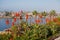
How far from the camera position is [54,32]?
76.0 ft

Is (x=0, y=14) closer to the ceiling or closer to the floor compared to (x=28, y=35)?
closer to the floor

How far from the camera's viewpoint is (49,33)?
74.8 feet

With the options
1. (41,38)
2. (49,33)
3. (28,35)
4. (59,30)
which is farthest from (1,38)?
(59,30)

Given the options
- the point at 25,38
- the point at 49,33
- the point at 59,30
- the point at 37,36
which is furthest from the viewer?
the point at 59,30

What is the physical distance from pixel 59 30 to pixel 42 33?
5617 millimetres

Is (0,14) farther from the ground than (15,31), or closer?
closer

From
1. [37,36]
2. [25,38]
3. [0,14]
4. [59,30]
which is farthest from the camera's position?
[0,14]

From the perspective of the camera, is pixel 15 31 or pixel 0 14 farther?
pixel 0 14

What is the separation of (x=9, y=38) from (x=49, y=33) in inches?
216

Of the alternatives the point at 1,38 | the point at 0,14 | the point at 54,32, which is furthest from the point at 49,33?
the point at 0,14

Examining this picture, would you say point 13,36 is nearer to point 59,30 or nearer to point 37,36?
point 37,36

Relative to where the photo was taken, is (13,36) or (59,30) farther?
(59,30)

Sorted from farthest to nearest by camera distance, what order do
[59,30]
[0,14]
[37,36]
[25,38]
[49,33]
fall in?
[0,14] < [59,30] < [49,33] < [37,36] < [25,38]

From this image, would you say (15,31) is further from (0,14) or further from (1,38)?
(0,14)
